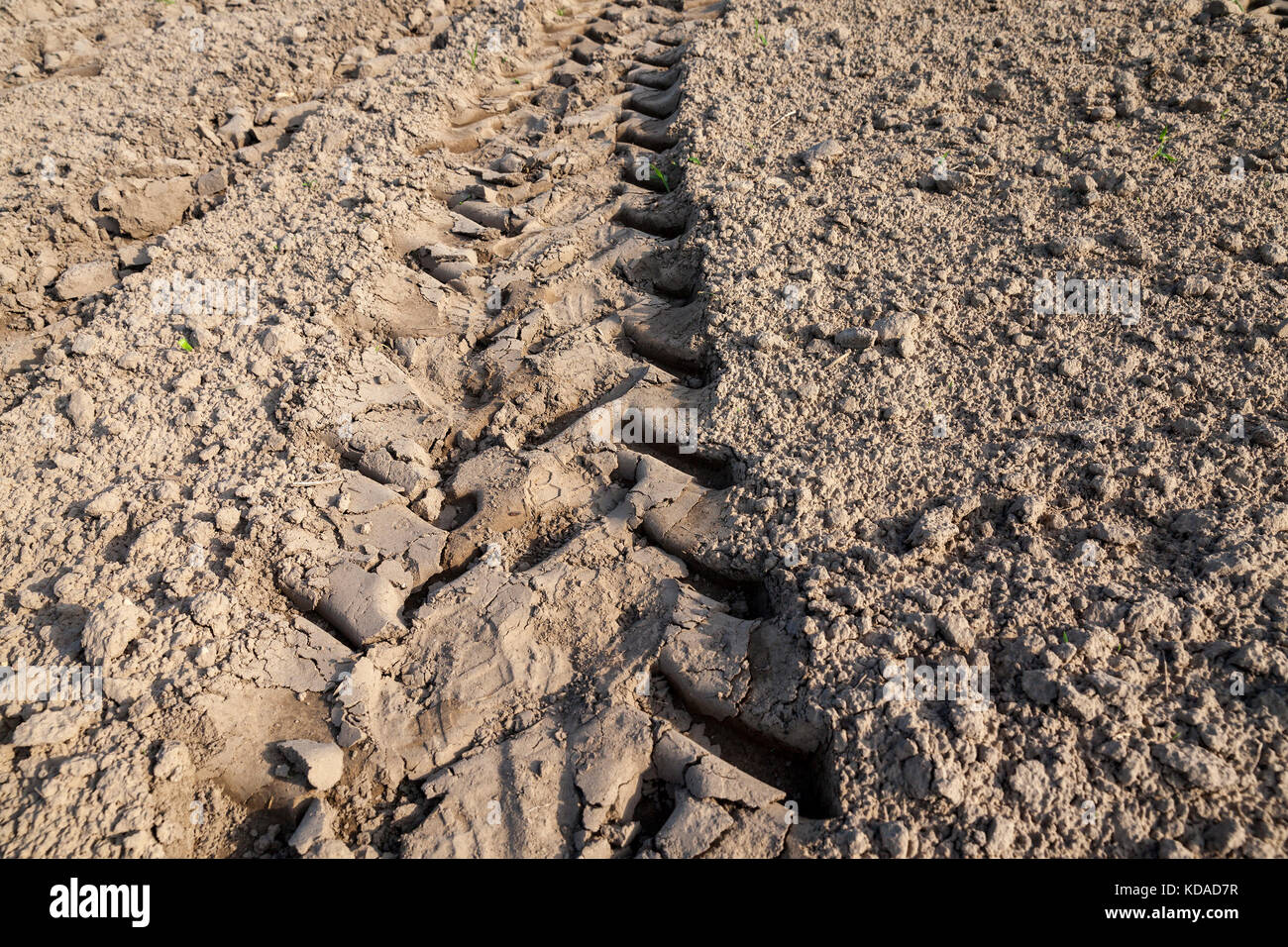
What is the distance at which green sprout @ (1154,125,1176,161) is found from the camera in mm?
3240

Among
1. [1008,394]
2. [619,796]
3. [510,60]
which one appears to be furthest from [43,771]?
[510,60]

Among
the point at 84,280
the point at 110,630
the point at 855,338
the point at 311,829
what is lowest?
the point at 311,829

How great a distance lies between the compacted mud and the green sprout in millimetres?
30

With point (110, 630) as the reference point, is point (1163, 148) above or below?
above

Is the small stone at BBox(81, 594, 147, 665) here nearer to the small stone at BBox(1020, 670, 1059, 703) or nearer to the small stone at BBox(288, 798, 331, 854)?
the small stone at BBox(288, 798, 331, 854)

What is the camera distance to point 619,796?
6.39 ft

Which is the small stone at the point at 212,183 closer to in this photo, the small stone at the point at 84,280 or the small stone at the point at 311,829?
the small stone at the point at 84,280

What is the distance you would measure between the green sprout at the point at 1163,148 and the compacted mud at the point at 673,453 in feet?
0.10

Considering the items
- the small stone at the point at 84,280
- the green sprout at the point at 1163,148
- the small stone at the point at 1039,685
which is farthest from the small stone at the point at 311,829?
the green sprout at the point at 1163,148

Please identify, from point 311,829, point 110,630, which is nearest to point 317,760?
point 311,829

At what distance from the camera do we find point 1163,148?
3301 mm

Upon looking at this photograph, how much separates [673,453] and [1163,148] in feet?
8.75

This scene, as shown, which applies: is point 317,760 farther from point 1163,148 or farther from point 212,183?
point 1163,148
